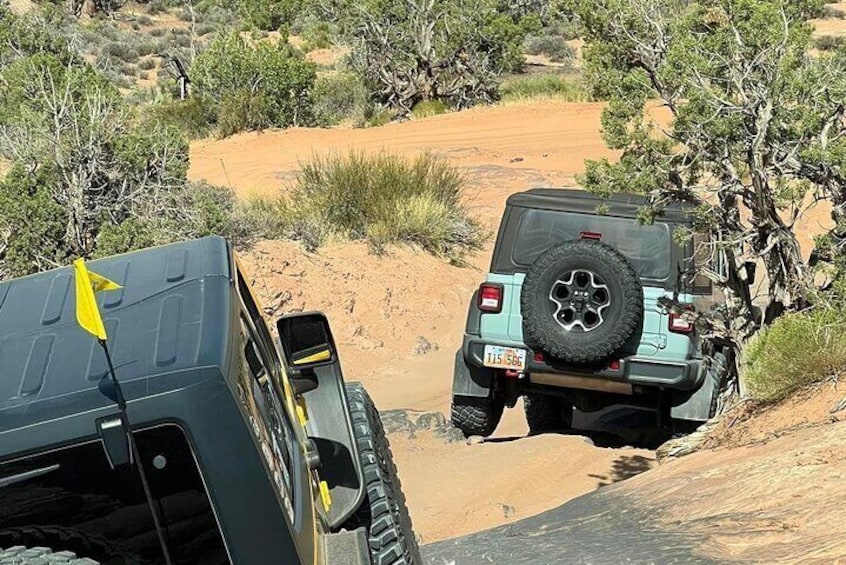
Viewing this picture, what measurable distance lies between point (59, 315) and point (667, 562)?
8.31ft

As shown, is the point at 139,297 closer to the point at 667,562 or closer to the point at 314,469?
the point at 314,469

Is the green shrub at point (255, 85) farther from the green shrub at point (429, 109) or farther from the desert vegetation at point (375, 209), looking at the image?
the desert vegetation at point (375, 209)

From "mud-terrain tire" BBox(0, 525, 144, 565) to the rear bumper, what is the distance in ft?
16.0

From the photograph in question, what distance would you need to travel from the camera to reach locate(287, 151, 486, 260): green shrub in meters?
11.9

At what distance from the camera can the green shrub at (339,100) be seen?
75.5 ft

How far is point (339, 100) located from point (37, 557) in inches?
885

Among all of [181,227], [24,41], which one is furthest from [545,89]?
[181,227]

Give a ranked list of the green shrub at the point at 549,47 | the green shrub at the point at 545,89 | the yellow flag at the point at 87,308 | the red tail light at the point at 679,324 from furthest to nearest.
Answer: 1. the green shrub at the point at 549,47
2. the green shrub at the point at 545,89
3. the red tail light at the point at 679,324
4. the yellow flag at the point at 87,308

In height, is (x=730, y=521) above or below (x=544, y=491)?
above

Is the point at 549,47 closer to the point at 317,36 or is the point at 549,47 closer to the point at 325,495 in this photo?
the point at 317,36

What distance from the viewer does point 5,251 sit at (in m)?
9.36

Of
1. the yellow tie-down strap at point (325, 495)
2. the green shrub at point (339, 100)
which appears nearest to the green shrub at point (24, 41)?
the green shrub at point (339, 100)

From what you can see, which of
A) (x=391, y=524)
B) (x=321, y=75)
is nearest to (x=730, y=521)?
(x=391, y=524)

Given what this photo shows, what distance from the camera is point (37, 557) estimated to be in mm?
2008
